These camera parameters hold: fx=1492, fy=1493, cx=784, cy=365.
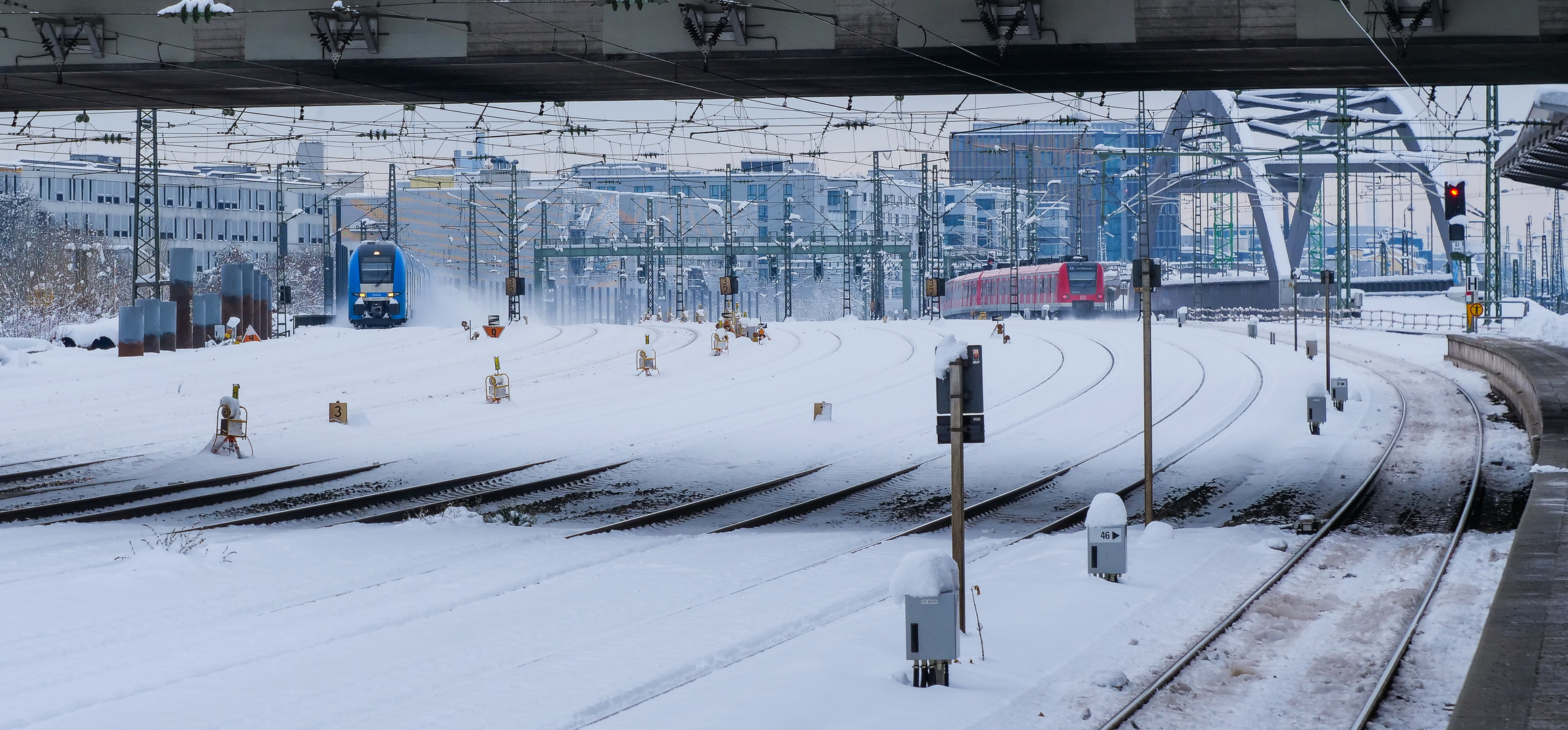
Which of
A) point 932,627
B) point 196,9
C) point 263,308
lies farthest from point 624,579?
point 263,308

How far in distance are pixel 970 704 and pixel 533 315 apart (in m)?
103

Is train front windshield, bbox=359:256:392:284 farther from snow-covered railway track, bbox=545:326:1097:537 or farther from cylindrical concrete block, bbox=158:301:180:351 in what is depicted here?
snow-covered railway track, bbox=545:326:1097:537

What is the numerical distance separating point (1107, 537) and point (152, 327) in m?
42.5

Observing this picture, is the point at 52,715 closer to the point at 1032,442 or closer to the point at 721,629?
the point at 721,629

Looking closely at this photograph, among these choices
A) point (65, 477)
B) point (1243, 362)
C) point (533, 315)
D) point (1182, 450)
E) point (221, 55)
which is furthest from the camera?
point (533, 315)

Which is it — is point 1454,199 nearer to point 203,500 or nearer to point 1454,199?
point 1454,199

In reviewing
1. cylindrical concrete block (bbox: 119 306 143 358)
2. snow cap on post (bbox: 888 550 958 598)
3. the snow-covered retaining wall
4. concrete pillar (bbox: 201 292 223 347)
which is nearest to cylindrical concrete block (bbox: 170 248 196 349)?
concrete pillar (bbox: 201 292 223 347)

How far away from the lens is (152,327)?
48969mm

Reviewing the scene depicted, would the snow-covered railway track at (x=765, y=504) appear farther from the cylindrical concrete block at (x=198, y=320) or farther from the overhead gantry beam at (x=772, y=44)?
the cylindrical concrete block at (x=198, y=320)

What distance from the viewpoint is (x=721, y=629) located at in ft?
40.3

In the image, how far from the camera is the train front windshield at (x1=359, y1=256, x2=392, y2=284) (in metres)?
62.5

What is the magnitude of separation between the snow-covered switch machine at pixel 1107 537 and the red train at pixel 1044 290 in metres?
63.3

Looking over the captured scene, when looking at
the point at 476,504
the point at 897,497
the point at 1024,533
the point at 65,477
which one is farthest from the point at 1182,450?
the point at 65,477

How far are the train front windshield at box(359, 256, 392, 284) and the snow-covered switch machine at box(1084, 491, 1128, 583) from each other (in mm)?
52631
